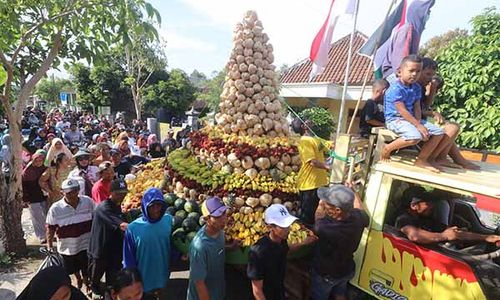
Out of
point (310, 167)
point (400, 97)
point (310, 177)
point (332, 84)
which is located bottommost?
point (310, 177)

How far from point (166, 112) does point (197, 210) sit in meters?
24.8

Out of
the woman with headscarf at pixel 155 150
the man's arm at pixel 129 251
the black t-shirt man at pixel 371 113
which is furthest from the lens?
the woman with headscarf at pixel 155 150

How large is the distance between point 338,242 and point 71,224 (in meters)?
2.97

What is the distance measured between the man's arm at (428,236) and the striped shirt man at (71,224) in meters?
3.47

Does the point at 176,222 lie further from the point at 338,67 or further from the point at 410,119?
the point at 338,67

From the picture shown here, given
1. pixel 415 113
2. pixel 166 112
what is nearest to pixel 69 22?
pixel 415 113

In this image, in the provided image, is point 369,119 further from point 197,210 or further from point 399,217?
point 197,210

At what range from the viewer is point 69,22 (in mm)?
4336

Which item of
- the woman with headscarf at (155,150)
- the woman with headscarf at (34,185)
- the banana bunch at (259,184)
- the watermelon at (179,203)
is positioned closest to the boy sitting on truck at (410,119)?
Result: the banana bunch at (259,184)

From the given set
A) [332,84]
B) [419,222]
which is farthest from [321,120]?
[419,222]

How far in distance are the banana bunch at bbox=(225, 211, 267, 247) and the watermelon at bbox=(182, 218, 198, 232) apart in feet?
1.20

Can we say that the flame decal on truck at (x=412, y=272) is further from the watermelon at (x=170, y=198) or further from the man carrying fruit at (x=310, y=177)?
the watermelon at (x=170, y=198)

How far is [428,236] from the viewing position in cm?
277

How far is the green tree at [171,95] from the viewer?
2692cm
